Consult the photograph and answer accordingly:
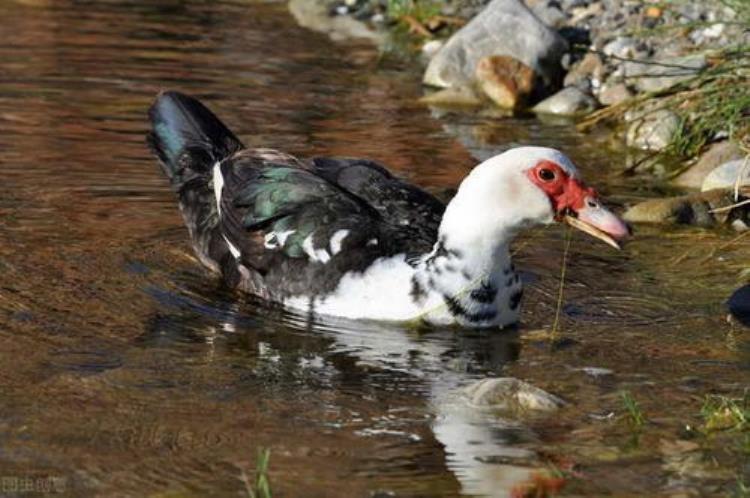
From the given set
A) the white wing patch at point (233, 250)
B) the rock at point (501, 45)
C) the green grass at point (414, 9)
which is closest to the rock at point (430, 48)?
the green grass at point (414, 9)

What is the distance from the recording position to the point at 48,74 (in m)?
11.1

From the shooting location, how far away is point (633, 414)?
18.3 ft

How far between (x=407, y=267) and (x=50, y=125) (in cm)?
363

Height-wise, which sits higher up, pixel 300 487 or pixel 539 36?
pixel 539 36

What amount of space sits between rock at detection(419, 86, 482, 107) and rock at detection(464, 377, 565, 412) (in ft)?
17.6

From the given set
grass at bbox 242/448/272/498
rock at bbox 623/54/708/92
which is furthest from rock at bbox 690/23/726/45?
grass at bbox 242/448/272/498

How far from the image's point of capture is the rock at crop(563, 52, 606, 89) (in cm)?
1125

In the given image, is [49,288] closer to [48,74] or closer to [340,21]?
[48,74]

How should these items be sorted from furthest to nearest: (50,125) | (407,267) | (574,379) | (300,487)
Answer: (50,125), (407,267), (574,379), (300,487)

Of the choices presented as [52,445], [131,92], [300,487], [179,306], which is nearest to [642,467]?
[300,487]

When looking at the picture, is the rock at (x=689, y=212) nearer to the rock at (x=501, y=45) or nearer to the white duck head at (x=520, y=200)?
the white duck head at (x=520, y=200)

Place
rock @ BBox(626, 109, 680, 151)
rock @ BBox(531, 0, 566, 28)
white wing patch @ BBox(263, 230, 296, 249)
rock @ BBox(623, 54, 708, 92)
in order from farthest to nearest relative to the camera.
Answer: rock @ BBox(531, 0, 566, 28)
rock @ BBox(623, 54, 708, 92)
rock @ BBox(626, 109, 680, 151)
white wing patch @ BBox(263, 230, 296, 249)

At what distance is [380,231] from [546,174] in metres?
0.69

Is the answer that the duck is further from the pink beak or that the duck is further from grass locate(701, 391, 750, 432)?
grass locate(701, 391, 750, 432)
